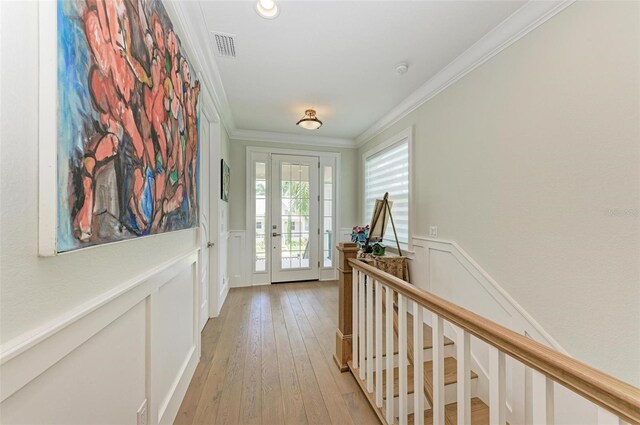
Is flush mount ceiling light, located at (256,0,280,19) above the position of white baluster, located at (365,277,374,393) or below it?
above

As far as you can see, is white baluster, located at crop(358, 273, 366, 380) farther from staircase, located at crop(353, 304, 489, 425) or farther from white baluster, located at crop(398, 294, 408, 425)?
white baluster, located at crop(398, 294, 408, 425)

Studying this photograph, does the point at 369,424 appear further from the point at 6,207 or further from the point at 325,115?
the point at 325,115

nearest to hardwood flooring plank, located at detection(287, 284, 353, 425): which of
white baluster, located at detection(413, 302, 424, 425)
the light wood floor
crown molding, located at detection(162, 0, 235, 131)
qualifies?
the light wood floor

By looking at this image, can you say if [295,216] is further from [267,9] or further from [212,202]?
[267,9]

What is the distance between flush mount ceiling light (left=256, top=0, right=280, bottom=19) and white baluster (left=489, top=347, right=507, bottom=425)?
2099 millimetres

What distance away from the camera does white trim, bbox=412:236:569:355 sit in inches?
61.9

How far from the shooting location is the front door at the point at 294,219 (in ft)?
14.0

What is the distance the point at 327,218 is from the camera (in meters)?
4.56

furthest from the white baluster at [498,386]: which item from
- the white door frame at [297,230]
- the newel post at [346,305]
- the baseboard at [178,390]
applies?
the white door frame at [297,230]

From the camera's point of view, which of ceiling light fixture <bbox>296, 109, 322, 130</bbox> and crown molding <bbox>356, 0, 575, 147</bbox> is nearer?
crown molding <bbox>356, 0, 575, 147</bbox>

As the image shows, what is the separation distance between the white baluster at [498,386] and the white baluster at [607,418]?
24 cm

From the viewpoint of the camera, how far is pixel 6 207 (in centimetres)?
52

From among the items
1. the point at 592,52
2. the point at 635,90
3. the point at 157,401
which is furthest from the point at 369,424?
the point at 592,52

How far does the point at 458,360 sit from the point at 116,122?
1478 millimetres
